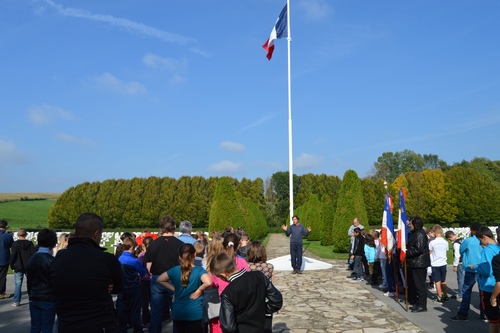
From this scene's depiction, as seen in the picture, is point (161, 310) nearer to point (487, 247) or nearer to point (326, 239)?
point (487, 247)

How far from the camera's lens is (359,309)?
9.41 meters

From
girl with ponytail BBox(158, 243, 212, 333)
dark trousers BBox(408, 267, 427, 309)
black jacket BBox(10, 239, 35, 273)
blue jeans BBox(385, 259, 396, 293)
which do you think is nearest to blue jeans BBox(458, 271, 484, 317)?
dark trousers BBox(408, 267, 427, 309)

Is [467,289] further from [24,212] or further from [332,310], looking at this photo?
[24,212]

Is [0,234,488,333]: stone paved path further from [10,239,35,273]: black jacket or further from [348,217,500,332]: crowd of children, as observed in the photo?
[10,239,35,273]: black jacket

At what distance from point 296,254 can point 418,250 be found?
6.53 metres

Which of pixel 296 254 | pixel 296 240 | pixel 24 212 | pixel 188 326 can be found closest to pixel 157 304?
pixel 188 326

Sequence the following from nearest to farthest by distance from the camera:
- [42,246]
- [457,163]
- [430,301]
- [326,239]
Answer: [42,246], [430,301], [326,239], [457,163]

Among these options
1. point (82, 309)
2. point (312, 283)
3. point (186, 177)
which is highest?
point (186, 177)

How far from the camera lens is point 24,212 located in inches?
2672

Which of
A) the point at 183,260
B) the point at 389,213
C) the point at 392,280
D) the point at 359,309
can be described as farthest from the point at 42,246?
the point at 392,280

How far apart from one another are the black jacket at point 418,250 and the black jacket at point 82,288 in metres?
6.96

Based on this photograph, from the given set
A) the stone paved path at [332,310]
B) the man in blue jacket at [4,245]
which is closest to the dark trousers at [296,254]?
the stone paved path at [332,310]

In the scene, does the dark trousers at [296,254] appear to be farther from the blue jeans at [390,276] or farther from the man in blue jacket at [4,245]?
the man in blue jacket at [4,245]

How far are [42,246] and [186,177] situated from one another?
58815mm
